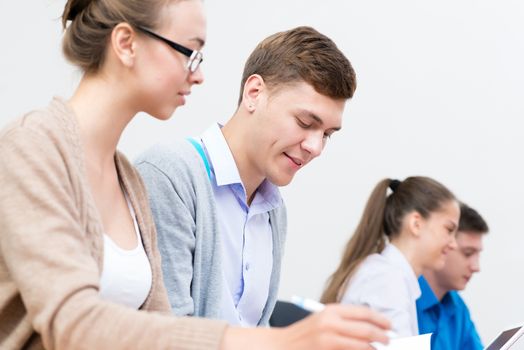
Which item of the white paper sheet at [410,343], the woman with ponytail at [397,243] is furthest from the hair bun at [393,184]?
the white paper sheet at [410,343]

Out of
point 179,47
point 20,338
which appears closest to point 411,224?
point 179,47

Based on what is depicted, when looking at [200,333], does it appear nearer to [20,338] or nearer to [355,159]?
[20,338]

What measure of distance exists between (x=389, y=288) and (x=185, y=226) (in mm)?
1209

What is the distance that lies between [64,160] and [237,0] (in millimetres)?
2307

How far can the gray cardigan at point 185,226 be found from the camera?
5.10 ft

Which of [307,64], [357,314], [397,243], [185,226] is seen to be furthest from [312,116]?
[397,243]

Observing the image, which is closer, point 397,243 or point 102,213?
point 102,213

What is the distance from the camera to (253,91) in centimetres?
179

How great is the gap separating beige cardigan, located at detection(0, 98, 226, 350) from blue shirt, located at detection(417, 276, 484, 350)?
78.5 inches

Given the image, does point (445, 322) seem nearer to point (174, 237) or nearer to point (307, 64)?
point (307, 64)

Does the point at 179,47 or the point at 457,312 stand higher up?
the point at 179,47

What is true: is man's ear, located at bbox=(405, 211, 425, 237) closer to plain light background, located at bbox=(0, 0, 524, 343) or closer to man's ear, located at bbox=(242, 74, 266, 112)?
plain light background, located at bbox=(0, 0, 524, 343)

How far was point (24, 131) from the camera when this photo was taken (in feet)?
3.55

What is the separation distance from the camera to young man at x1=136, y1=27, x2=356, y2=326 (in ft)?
5.25
